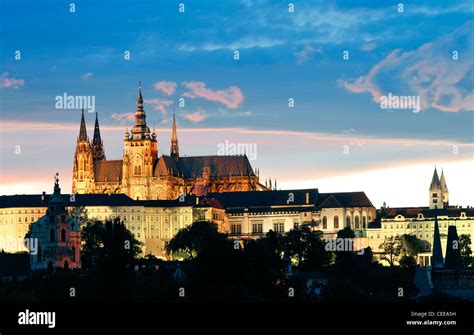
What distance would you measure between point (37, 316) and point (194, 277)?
40.5 m

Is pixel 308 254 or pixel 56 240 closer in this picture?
pixel 56 240

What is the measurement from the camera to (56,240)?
590 feet

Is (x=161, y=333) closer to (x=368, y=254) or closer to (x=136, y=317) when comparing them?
(x=136, y=317)

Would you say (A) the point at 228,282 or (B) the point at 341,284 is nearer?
(A) the point at 228,282

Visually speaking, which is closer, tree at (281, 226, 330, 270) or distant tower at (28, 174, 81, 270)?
distant tower at (28, 174, 81, 270)

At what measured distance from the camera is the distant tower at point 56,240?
171 meters

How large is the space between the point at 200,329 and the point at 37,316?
7.39 meters

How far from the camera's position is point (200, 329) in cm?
9038

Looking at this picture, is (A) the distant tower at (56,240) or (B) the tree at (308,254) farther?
(B) the tree at (308,254)

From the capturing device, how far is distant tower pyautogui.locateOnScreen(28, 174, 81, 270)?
6727 inches

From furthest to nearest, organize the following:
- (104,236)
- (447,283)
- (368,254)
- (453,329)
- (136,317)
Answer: (368,254), (447,283), (104,236), (136,317), (453,329)

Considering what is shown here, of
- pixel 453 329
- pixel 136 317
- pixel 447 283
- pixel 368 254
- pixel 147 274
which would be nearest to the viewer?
pixel 453 329

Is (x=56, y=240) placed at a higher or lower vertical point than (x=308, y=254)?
higher

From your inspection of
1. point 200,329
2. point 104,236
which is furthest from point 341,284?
point 200,329
